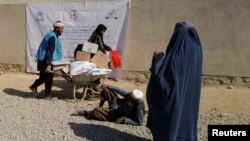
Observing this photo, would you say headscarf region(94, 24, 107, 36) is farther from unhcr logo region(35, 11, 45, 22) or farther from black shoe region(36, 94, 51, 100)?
unhcr logo region(35, 11, 45, 22)

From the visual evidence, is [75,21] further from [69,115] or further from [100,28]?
[69,115]

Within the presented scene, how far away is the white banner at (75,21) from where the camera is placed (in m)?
10.3

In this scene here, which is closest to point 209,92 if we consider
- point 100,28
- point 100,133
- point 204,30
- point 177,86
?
point 204,30

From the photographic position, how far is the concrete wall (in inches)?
362

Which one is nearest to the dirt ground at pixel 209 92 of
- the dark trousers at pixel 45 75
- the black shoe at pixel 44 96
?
the black shoe at pixel 44 96

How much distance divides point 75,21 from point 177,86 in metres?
6.70

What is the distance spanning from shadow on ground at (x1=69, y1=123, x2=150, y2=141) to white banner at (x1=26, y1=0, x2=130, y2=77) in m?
4.35

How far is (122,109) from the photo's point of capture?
6.39 metres

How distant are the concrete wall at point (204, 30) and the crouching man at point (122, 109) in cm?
359

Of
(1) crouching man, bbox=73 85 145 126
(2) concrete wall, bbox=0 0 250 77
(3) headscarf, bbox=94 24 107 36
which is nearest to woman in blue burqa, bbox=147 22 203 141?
(1) crouching man, bbox=73 85 145 126

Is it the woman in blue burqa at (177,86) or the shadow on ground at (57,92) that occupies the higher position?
the woman in blue burqa at (177,86)

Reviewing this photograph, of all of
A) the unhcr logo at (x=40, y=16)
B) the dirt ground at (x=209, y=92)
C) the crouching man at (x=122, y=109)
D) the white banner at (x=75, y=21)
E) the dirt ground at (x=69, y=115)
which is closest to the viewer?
the dirt ground at (x=69, y=115)

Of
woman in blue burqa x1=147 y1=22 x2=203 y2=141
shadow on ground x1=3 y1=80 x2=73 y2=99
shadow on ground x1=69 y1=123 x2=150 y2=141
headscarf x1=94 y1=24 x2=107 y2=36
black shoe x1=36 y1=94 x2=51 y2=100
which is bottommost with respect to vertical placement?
shadow on ground x1=3 y1=80 x2=73 y2=99

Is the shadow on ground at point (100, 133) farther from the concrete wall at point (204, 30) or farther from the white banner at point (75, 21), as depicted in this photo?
the white banner at point (75, 21)
